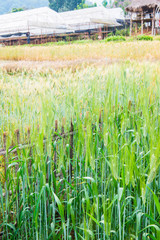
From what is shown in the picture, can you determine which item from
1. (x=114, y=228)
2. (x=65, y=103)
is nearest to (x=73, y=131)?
(x=65, y=103)

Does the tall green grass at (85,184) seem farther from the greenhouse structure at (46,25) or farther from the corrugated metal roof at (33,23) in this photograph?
the corrugated metal roof at (33,23)

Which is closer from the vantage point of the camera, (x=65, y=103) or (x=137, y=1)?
(x=65, y=103)

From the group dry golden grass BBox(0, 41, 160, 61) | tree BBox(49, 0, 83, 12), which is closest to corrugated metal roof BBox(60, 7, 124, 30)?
tree BBox(49, 0, 83, 12)

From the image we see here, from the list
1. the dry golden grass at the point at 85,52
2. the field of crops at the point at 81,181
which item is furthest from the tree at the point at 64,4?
the field of crops at the point at 81,181

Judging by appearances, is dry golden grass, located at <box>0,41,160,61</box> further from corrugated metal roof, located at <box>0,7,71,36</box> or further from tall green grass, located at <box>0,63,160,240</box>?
corrugated metal roof, located at <box>0,7,71,36</box>

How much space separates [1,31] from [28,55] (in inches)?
756

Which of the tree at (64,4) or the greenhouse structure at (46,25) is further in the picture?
the tree at (64,4)

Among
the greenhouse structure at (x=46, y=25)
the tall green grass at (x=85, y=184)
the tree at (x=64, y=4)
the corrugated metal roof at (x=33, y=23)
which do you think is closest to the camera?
the tall green grass at (x=85, y=184)

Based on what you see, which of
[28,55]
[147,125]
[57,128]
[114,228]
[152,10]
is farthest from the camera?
[152,10]

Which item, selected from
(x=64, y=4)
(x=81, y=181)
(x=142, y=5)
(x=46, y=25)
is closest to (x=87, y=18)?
(x=46, y=25)

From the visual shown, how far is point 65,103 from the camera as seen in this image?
6.27 ft

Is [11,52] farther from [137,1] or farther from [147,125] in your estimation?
[137,1]

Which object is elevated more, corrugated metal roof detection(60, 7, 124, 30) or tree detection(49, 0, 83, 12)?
tree detection(49, 0, 83, 12)

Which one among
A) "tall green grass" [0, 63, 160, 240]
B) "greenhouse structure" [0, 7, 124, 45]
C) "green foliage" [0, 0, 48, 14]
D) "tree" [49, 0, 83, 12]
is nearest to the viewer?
"tall green grass" [0, 63, 160, 240]
